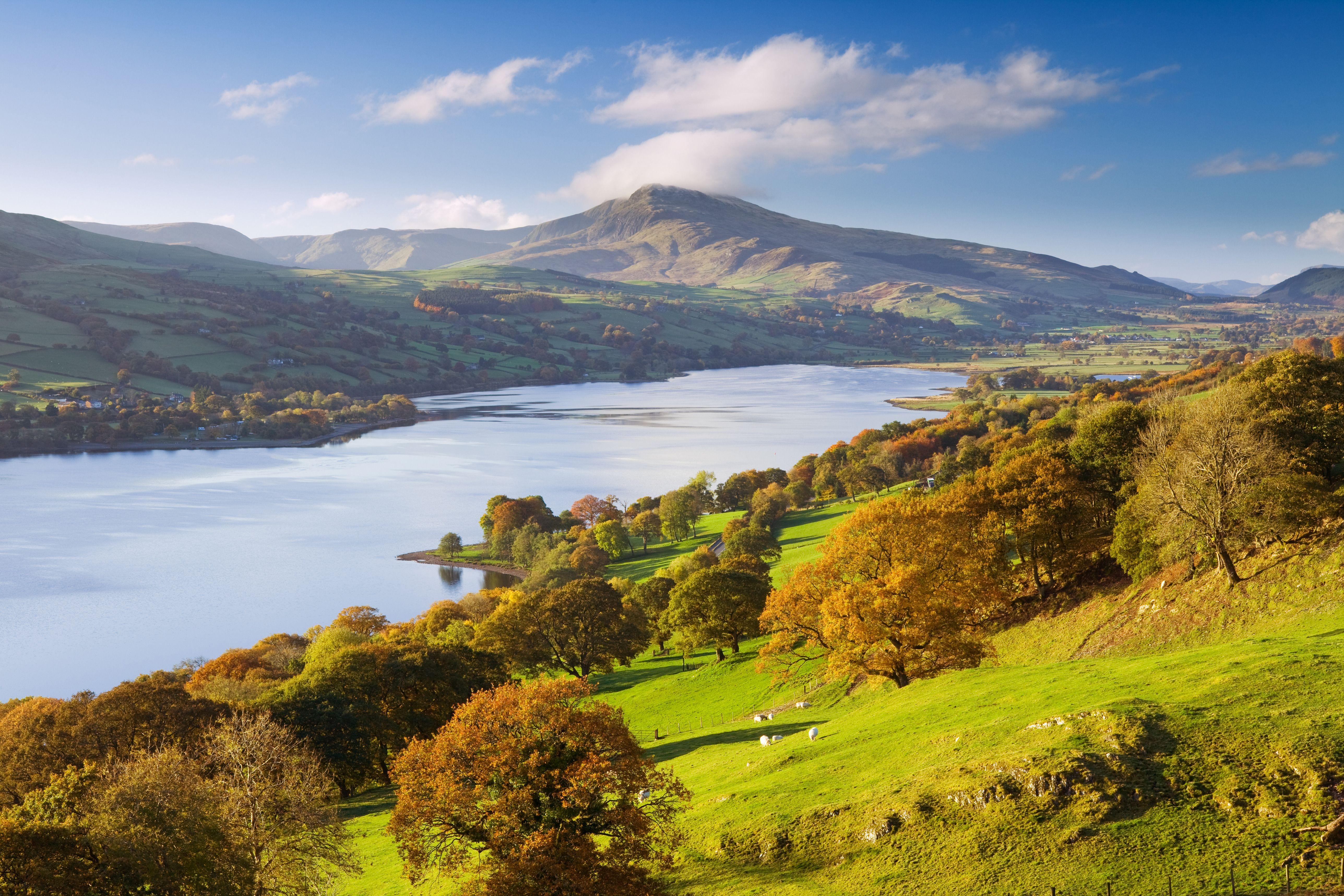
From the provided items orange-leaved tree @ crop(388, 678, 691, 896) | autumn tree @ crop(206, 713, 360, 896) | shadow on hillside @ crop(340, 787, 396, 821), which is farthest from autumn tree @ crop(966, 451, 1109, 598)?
autumn tree @ crop(206, 713, 360, 896)

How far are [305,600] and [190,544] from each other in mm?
29800

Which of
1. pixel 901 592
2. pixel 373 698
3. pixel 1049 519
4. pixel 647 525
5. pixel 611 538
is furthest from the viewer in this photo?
pixel 647 525

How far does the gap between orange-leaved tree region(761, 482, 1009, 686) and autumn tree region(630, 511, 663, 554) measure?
56.1m

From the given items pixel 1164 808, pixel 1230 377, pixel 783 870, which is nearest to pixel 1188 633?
pixel 1164 808

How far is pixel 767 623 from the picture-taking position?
35.0 m

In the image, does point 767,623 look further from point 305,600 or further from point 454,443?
point 454,443

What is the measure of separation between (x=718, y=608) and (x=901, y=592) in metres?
20.2

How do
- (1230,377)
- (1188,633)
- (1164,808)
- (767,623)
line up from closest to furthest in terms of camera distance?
1. (1164,808)
2. (1188,633)
3. (767,623)
4. (1230,377)

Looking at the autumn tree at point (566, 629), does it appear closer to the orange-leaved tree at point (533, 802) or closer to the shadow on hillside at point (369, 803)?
the shadow on hillside at point (369, 803)

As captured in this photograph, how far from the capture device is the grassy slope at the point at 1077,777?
1409 cm

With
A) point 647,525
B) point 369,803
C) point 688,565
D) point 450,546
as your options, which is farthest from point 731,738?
point 450,546

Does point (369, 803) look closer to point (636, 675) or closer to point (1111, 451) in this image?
point (636, 675)

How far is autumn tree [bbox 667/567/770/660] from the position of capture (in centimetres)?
4950

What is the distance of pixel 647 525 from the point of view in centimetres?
9569
